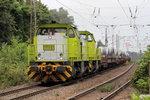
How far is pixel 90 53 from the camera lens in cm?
1540

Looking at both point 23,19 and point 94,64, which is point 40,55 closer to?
point 94,64

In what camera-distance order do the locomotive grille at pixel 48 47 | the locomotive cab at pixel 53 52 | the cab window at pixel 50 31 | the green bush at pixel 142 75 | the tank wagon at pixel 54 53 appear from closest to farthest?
the green bush at pixel 142 75 → the tank wagon at pixel 54 53 → the locomotive cab at pixel 53 52 → the locomotive grille at pixel 48 47 → the cab window at pixel 50 31

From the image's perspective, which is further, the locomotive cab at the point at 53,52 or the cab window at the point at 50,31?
the cab window at the point at 50,31

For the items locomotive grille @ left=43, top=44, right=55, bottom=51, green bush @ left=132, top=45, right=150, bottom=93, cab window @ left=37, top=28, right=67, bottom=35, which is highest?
cab window @ left=37, top=28, right=67, bottom=35

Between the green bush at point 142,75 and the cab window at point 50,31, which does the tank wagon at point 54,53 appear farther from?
the green bush at point 142,75

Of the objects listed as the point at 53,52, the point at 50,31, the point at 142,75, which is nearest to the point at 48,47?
the point at 53,52

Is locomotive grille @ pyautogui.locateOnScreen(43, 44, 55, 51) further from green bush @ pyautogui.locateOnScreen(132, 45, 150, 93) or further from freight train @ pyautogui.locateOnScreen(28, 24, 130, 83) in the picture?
green bush @ pyautogui.locateOnScreen(132, 45, 150, 93)

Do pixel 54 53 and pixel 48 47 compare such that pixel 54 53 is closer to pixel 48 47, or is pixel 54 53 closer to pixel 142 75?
pixel 48 47

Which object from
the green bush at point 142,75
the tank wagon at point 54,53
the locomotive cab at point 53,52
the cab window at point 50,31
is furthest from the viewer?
the cab window at point 50,31

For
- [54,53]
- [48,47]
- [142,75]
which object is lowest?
[142,75]

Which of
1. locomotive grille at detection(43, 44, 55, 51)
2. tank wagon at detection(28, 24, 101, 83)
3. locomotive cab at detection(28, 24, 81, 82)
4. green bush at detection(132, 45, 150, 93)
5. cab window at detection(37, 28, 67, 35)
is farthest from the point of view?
cab window at detection(37, 28, 67, 35)

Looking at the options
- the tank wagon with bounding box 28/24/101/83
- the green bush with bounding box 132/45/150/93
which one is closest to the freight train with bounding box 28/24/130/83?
the tank wagon with bounding box 28/24/101/83

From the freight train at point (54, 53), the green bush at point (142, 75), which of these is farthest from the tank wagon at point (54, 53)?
the green bush at point (142, 75)

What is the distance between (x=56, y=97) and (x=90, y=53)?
298 inches
